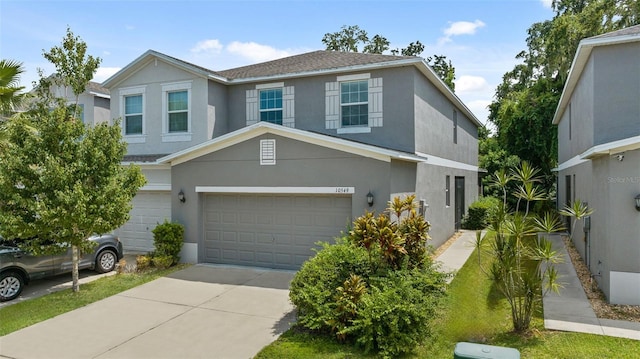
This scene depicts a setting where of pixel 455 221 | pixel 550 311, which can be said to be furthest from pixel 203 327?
pixel 455 221

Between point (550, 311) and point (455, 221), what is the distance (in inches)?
432

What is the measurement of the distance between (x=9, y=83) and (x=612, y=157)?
648 inches

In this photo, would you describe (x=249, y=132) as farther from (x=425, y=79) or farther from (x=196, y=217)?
(x=425, y=79)

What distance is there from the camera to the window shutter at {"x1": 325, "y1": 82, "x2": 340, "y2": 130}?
44.2 ft

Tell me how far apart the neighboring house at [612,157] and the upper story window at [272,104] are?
858 centimetres

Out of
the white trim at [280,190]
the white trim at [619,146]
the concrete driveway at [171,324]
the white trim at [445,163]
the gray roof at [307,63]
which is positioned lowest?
the concrete driveway at [171,324]

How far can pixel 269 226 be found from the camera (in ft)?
39.7

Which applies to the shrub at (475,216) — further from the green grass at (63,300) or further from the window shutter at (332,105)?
the green grass at (63,300)

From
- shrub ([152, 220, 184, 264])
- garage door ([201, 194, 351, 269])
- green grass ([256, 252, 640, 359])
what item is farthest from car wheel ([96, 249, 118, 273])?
green grass ([256, 252, 640, 359])

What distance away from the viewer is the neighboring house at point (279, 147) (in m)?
11.2

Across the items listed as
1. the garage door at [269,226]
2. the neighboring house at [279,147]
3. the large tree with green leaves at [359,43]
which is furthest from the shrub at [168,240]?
the large tree with green leaves at [359,43]

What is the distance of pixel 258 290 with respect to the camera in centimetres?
998

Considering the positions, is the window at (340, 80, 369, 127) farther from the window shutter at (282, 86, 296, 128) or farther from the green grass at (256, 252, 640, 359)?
the green grass at (256, 252, 640, 359)

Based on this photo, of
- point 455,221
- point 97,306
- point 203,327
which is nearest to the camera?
point 203,327
